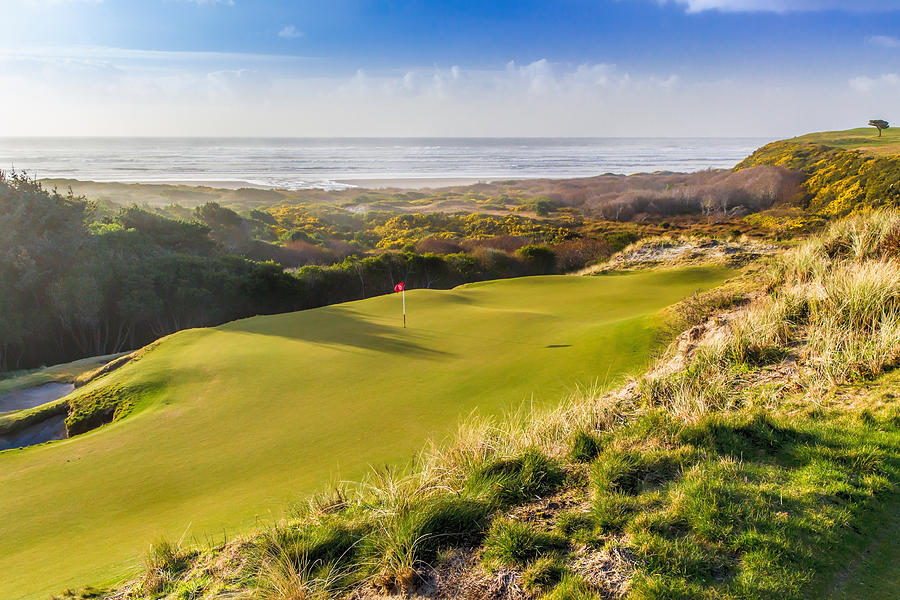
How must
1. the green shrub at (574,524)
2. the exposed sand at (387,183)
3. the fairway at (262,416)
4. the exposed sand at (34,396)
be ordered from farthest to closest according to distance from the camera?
the exposed sand at (387,183)
the exposed sand at (34,396)
the fairway at (262,416)
the green shrub at (574,524)

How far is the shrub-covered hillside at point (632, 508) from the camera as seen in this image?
2658 millimetres

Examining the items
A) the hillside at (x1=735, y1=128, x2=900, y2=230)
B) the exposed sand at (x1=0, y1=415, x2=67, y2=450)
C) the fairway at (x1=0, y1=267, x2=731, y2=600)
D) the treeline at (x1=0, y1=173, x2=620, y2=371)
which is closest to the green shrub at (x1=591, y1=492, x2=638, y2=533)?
the fairway at (x1=0, y1=267, x2=731, y2=600)

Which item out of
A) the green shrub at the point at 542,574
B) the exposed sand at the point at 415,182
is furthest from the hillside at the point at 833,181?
the exposed sand at the point at 415,182

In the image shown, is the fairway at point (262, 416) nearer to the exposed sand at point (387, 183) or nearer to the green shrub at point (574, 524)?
the green shrub at point (574, 524)

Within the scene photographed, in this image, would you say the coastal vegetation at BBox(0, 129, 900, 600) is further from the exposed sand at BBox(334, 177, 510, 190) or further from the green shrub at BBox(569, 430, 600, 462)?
the exposed sand at BBox(334, 177, 510, 190)

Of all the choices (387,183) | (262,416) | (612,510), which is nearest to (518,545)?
(612,510)

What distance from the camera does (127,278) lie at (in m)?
20.1

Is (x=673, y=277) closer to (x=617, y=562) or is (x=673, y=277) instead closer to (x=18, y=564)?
(x=617, y=562)

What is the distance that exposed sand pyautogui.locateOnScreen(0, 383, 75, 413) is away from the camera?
9.71 m

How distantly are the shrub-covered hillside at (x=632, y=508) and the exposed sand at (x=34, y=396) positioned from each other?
8.95 meters

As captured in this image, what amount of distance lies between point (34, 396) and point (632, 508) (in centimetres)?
1239

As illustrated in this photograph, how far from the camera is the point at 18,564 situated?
13.1ft

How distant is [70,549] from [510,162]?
109 m

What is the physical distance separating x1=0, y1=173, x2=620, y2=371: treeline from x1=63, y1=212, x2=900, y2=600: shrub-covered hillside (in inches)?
748
